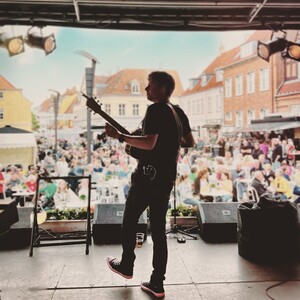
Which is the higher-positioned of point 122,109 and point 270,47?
point 270,47

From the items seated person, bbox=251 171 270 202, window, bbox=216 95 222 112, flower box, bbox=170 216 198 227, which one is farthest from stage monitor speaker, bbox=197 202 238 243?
window, bbox=216 95 222 112

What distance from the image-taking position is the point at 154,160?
8.00 ft

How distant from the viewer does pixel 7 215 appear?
3156mm

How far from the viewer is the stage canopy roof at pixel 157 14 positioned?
4.14 m

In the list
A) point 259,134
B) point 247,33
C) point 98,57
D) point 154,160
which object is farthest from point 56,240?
point 247,33

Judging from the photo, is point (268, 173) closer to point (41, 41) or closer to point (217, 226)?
point (217, 226)

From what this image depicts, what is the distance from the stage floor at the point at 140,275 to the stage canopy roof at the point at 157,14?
2.52 meters

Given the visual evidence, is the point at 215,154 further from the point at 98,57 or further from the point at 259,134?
the point at 98,57

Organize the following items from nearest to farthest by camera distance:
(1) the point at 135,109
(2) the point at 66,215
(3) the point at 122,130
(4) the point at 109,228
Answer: (3) the point at 122,130 → (4) the point at 109,228 → (2) the point at 66,215 → (1) the point at 135,109

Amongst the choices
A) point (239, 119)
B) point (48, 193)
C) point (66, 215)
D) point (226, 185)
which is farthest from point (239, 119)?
point (48, 193)

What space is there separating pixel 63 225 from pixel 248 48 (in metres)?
3.28

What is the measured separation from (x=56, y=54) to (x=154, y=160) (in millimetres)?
3137

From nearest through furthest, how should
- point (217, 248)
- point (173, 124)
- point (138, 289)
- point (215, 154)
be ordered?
point (173, 124) → point (138, 289) → point (217, 248) → point (215, 154)

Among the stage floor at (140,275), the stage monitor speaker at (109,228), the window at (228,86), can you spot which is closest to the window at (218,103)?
the window at (228,86)
